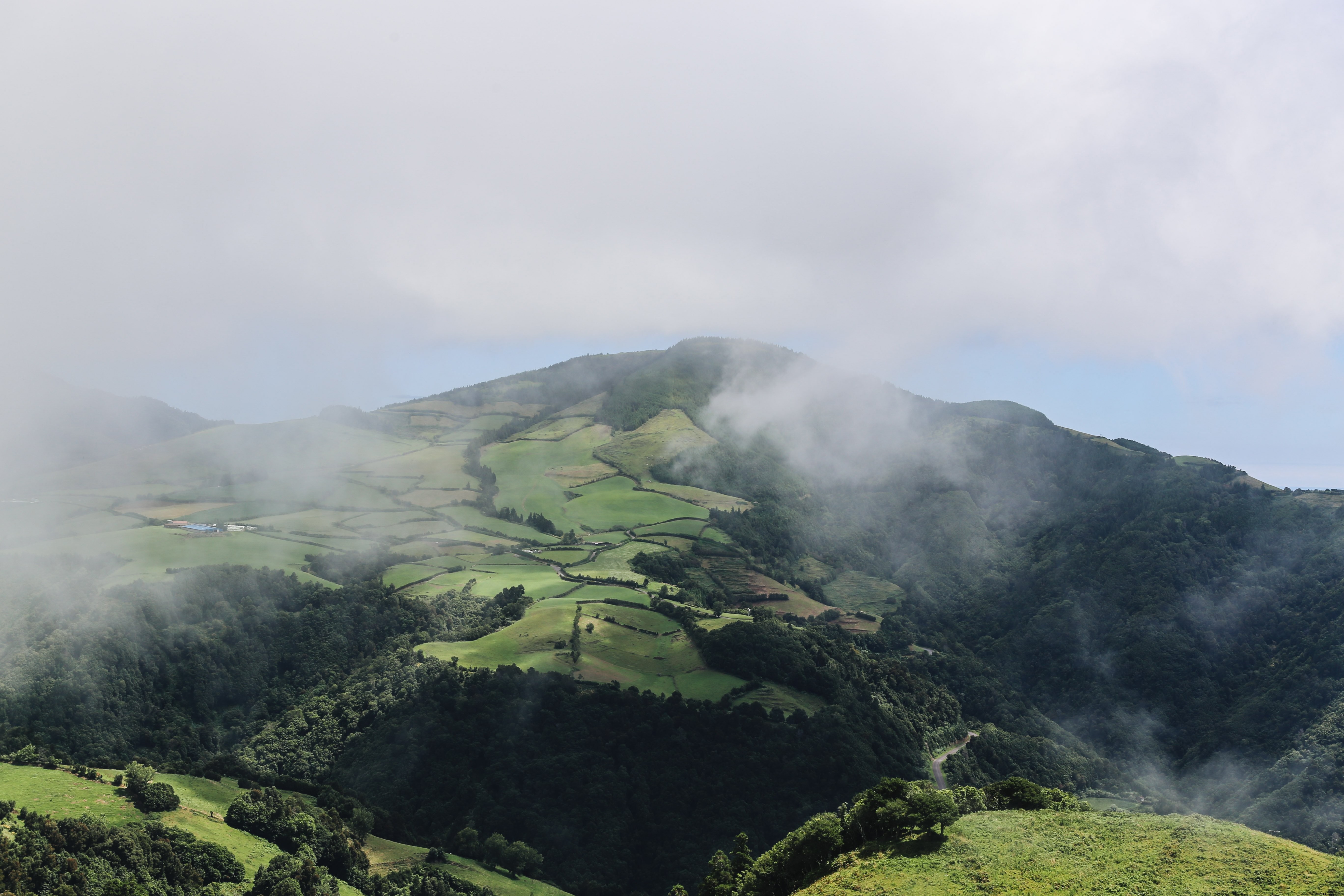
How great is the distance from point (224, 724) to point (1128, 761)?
498 feet

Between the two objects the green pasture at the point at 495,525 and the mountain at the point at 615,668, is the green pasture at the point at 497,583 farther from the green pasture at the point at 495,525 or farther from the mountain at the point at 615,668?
the green pasture at the point at 495,525

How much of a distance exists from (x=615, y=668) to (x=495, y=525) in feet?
255

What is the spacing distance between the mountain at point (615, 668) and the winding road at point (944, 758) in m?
1.24

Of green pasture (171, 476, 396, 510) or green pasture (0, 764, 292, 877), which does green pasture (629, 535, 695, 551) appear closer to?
green pasture (171, 476, 396, 510)

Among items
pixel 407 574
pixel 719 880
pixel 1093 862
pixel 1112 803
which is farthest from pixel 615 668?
pixel 1093 862

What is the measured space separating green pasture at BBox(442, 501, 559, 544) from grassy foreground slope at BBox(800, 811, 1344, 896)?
138834 millimetres

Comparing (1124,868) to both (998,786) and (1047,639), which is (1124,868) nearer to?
(998,786)

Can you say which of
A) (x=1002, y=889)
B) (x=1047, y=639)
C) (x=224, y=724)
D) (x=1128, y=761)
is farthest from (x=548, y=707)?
(x=1047, y=639)

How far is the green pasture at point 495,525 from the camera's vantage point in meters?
185

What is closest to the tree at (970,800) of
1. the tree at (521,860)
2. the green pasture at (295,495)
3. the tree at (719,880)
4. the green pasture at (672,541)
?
the tree at (719,880)

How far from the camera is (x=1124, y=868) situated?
46.8 meters

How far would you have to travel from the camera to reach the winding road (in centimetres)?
11406

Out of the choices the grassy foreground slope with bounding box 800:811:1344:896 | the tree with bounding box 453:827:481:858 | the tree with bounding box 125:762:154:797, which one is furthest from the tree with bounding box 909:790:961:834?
the tree with bounding box 125:762:154:797

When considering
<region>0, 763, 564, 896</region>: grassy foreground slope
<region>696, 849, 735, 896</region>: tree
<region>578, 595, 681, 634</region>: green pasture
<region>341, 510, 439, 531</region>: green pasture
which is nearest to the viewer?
<region>696, 849, 735, 896</region>: tree
